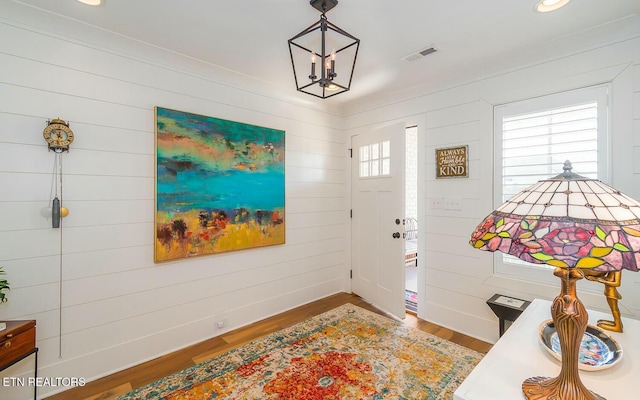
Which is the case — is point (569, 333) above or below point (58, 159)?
below

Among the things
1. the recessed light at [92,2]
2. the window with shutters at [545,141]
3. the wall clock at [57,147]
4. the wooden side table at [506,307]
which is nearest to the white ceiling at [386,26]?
the recessed light at [92,2]

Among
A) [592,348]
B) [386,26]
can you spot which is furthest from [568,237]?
[386,26]

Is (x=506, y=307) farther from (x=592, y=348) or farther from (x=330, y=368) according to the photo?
(x=330, y=368)

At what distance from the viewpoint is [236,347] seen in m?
2.56

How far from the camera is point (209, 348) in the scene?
2.56m

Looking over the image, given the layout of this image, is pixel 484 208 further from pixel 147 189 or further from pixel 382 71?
pixel 147 189

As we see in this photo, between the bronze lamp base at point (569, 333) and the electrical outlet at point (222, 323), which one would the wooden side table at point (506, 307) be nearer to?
the bronze lamp base at point (569, 333)

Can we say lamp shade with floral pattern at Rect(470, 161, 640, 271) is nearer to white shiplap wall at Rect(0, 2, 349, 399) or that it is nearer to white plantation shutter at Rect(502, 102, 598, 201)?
white plantation shutter at Rect(502, 102, 598, 201)

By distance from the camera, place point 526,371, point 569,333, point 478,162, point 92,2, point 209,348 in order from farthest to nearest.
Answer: point 478,162 < point 209,348 < point 92,2 < point 526,371 < point 569,333

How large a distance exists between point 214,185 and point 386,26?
78.0 inches

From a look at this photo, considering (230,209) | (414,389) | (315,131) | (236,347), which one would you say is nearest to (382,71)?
(315,131)

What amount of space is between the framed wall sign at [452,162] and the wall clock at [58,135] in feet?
10.4

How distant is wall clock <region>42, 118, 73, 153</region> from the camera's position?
1.95 metres

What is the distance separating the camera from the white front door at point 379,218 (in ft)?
10.4
